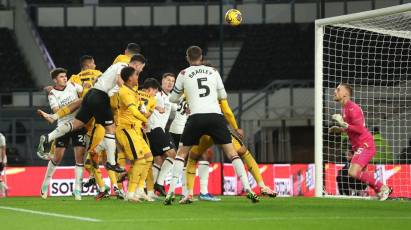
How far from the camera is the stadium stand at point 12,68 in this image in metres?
27.7

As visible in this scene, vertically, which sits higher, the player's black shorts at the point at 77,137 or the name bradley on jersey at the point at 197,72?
the name bradley on jersey at the point at 197,72

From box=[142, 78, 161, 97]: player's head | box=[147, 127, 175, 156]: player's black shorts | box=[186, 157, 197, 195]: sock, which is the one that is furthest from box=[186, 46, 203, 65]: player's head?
box=[147, 127, 175, 156]: player's black shorts

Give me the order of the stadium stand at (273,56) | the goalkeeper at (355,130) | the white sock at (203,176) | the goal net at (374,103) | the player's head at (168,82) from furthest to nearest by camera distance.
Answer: the stadium stand at (273,56)
the goal net at (374,103)
the player's head at (168,82)
the white sock at (203,176)
the goalkeeper at (355,130)

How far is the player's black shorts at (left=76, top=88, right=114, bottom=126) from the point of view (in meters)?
12.4

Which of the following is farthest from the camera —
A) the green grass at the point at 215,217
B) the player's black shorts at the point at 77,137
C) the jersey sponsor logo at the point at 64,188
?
the jersey sponsor logo at the point at 64,188

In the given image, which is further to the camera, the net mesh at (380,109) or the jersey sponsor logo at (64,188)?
the jersey sponsor logo at (64,188)

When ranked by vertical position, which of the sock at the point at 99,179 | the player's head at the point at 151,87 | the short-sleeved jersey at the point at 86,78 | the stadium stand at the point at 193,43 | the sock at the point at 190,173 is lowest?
the sock at the point at 99,179

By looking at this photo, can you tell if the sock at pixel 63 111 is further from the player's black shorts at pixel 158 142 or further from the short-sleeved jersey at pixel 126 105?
the short-sleeved jersey at pixel 126 105

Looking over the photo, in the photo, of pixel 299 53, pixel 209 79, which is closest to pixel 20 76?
pixel 299 53

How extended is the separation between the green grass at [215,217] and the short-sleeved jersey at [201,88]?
1.13 m

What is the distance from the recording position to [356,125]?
12703 mm

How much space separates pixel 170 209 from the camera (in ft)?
33.8

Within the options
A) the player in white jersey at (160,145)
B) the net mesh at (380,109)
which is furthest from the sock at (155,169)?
the net mesh at (380,109)

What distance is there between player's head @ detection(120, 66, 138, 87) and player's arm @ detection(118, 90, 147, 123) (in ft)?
0.52
